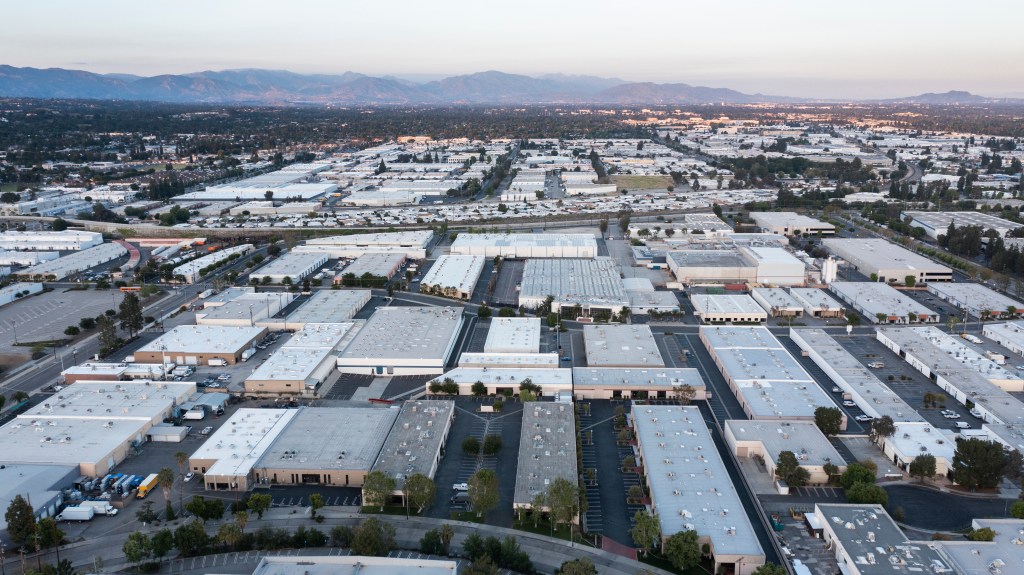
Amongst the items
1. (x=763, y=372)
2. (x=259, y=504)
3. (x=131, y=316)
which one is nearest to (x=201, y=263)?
(x=131, y=316)

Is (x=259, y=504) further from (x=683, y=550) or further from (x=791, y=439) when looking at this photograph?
(x=791, y=439)

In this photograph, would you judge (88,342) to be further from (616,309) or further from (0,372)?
(616,309)

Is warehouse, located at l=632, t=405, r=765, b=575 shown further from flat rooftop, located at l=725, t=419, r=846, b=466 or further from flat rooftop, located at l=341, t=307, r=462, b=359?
flat rooftop, located at l=341, t=307, r=462, b=359

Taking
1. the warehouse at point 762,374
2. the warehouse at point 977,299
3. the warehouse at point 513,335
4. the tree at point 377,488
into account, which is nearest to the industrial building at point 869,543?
the warehouse at point 762,374

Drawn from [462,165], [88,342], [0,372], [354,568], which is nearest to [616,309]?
[354,568]

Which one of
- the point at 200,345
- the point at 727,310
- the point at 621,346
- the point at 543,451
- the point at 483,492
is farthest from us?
the point at 727,310

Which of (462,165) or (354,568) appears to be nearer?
(354,568)
